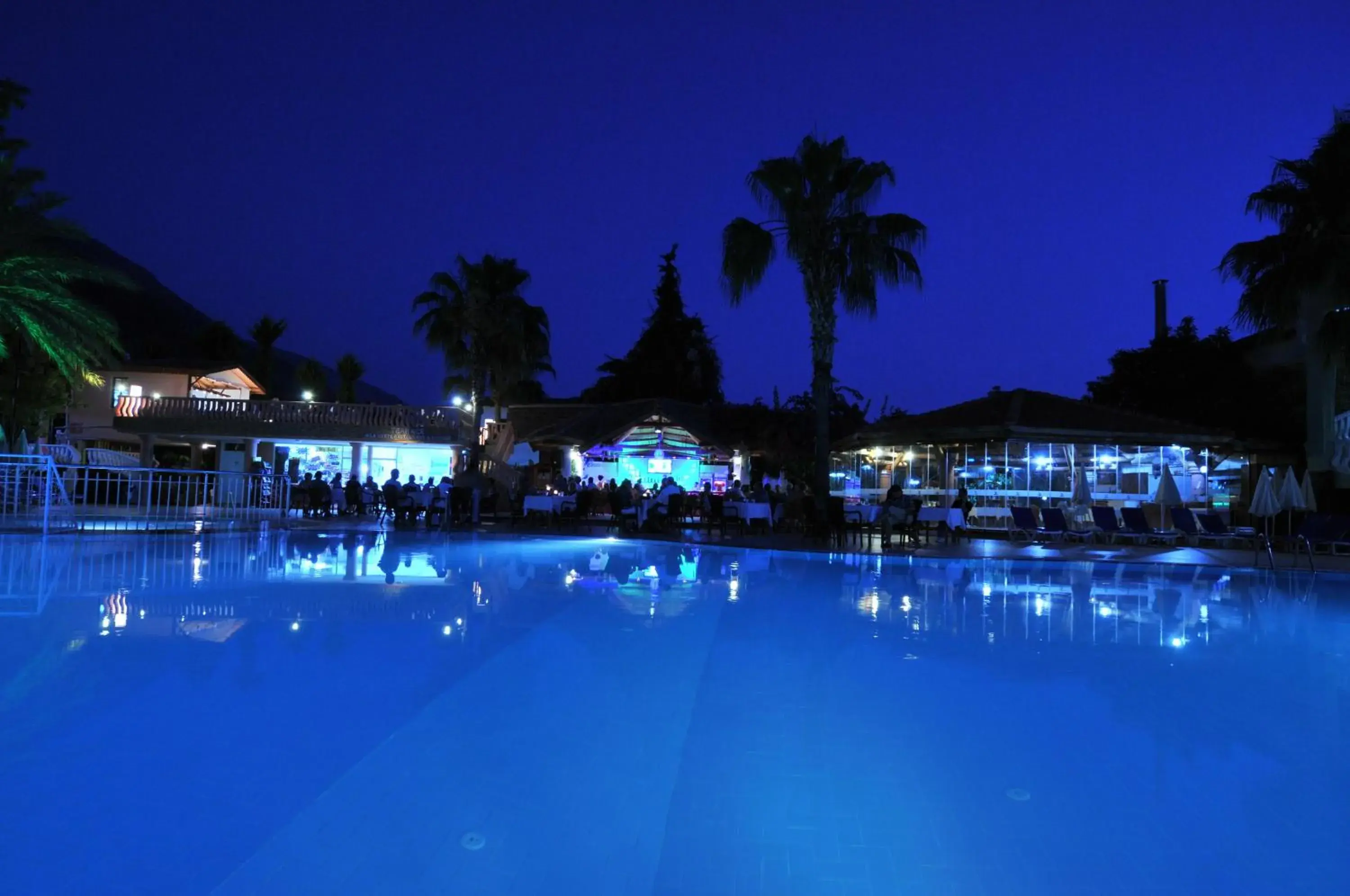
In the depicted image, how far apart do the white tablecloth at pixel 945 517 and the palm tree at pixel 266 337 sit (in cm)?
4006

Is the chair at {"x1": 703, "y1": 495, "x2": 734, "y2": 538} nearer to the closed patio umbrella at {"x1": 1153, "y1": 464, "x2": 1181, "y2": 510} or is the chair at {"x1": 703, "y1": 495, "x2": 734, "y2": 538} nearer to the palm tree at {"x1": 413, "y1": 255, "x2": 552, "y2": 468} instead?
the closed patio umbrella at {"x1": 1153, "y1": 464, "x2": 1181, "y2": 510}

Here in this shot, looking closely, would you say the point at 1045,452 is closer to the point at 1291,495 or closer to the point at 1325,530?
the point at 1291,495

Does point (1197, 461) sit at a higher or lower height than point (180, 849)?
higher

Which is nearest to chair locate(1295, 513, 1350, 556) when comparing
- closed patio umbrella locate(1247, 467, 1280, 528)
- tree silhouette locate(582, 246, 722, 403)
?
closed patio umbrella locate(1247, 467, 1280, 528)

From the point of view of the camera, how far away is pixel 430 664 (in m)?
4.82

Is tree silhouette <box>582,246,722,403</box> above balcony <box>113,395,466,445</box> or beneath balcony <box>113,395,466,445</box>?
above

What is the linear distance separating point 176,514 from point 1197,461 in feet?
72.6

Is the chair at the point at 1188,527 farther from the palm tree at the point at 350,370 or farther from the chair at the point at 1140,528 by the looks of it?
the palm tree at the point at 350,370

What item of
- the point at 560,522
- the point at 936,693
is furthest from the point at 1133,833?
the point at 560,522

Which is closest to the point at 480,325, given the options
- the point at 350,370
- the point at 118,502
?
the point at 118,502

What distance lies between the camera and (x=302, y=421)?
88.4ft

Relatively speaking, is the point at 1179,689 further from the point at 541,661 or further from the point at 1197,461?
the point at 1197,461

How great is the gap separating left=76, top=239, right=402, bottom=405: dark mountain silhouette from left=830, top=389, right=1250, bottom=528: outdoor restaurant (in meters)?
17.2

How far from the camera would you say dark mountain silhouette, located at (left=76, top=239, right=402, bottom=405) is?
133ft
